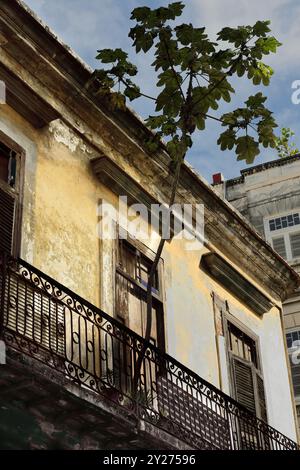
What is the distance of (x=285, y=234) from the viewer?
21844 mm

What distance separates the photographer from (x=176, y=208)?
12719 mm

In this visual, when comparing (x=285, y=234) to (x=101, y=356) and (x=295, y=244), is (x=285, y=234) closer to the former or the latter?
(x=295, y=244)

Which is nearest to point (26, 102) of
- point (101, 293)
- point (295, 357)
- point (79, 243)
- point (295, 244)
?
point (79, 243)

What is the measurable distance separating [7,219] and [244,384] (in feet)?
16.9

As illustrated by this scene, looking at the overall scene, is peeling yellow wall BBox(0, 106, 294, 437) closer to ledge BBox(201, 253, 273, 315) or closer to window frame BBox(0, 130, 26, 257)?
window frame BBox(0, 130, 26, 257)

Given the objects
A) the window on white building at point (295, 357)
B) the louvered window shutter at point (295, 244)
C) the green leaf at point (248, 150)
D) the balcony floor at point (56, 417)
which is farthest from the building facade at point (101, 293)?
the louvered window shutter at point (295, 244)

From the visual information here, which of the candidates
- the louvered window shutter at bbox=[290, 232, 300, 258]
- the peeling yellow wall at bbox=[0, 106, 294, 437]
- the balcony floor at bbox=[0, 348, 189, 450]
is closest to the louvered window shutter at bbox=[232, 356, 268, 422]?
the peeling yellow wall at bbox=[0, 106, 294, 437]

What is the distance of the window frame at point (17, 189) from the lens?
9.34 meters

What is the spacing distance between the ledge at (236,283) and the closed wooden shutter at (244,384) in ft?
3.68

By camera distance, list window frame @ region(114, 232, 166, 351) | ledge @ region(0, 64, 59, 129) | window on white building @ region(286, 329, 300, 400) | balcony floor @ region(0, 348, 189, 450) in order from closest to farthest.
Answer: balcony floor @ region(0, 348, 189, 450) → ledge @ region(0, 64, 59, 129) → window frame @ region(114, 232, 166, 351) → window on white building @ region(286, 329, 300, 400)

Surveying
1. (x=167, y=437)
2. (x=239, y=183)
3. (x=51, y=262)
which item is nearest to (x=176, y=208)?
(x=51, y=262)

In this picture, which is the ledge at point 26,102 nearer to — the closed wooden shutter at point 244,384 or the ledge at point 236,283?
the ledge at point 236,283

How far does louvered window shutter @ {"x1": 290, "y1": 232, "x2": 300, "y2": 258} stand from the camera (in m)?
21.6

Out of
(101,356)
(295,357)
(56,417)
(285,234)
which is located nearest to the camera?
(56,417)
